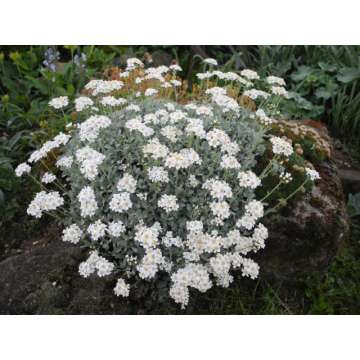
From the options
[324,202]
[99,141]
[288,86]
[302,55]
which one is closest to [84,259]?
[99,141]

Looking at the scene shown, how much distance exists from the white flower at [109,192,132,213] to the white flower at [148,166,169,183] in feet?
0.66

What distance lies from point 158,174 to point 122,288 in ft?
2.62

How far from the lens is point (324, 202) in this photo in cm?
373

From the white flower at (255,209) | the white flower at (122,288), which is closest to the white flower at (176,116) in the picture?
the white flower at (255,209)

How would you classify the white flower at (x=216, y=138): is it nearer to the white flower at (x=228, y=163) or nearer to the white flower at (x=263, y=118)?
the white flower at (x=228, y=163)


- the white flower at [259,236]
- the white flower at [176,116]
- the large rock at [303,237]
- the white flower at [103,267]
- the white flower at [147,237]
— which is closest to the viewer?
the white flower at [147,237]

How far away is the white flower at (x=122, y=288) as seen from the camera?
3086 millimetres

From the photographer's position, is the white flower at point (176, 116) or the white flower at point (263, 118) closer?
the white flower at point (176, 116)

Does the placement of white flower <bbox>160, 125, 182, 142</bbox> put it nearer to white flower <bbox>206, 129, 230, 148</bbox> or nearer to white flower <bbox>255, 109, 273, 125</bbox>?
white flower <bbox>206, 129, 230, 148</bbox>

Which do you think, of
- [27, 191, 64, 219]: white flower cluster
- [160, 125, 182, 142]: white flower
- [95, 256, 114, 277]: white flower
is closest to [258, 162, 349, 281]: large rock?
[160, 125, 182, 142]: white flower

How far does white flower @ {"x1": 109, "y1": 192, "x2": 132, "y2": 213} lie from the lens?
9.85 ft

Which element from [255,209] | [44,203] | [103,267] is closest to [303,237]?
A: [255,209]

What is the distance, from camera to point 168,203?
309 centimetres
